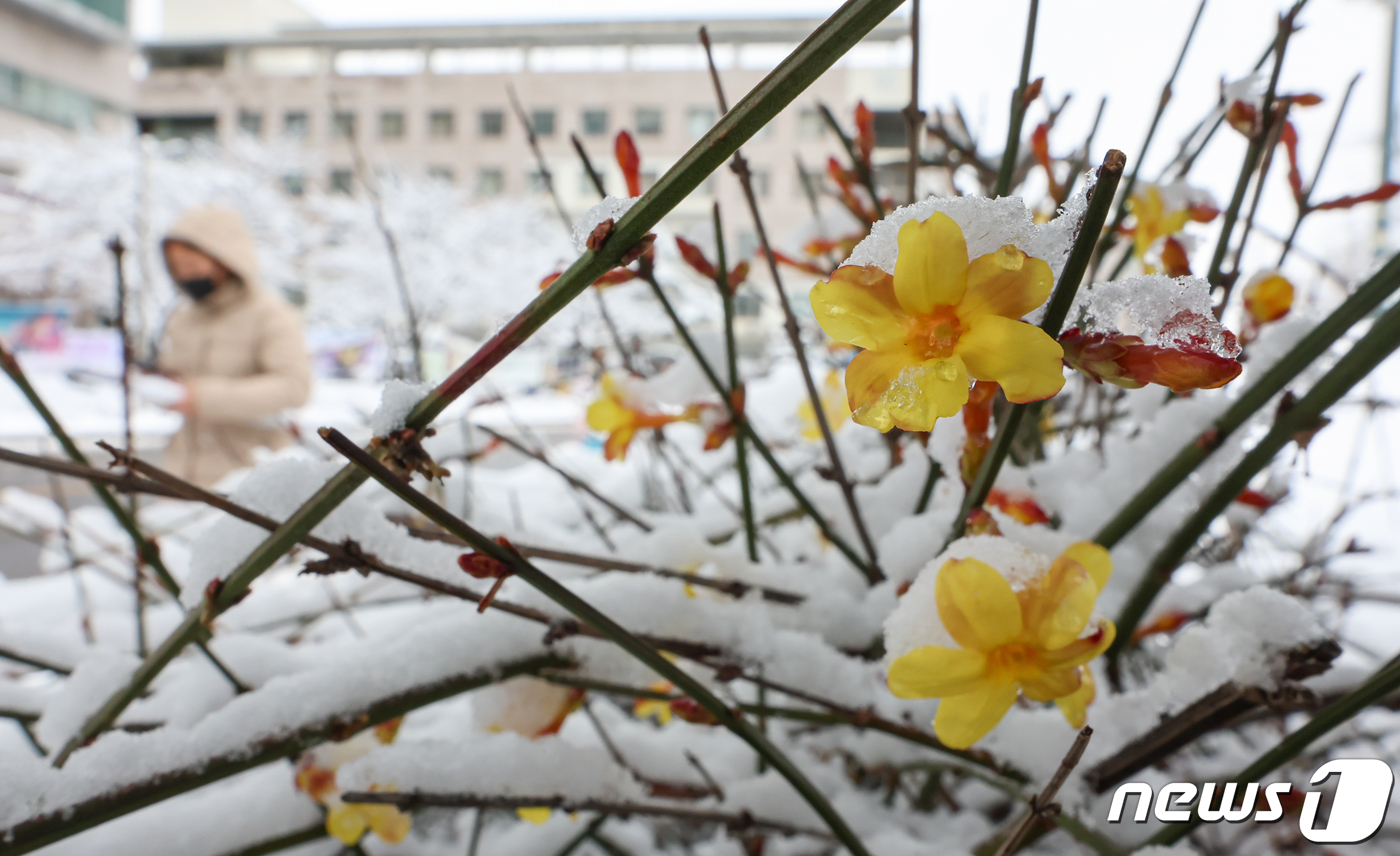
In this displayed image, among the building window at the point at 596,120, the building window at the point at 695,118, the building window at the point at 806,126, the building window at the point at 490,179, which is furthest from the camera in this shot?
the building window at the point at 596,120

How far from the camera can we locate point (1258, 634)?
335 mm

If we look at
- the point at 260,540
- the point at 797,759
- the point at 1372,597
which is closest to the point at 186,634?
the point at 260,540

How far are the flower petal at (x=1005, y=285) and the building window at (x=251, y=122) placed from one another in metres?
23.3

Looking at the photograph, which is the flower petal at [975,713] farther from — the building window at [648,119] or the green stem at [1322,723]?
the building window at [648,119]

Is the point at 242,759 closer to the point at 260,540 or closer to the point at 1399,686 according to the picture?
the point at 260,540

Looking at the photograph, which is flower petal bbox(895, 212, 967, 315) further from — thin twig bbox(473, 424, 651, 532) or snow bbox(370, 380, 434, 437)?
thin twig bbox(473, 424, 651, 532)

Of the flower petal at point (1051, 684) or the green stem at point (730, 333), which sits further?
the green stem at point (730, 333)

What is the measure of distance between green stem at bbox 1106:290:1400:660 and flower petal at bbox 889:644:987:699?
203 millimetres

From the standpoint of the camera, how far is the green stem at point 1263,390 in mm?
317

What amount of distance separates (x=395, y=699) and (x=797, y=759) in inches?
13.7

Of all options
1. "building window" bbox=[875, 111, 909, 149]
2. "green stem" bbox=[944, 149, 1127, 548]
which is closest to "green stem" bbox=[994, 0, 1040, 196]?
"green stem" bbox=[944, 149, 1127, 548]

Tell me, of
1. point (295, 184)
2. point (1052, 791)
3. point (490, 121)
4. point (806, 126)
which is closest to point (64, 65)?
point (295, 184)

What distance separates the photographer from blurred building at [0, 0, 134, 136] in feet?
51.9

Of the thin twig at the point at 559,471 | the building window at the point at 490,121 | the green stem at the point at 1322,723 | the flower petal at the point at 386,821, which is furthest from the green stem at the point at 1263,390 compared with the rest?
the building window at the point at 490,121
